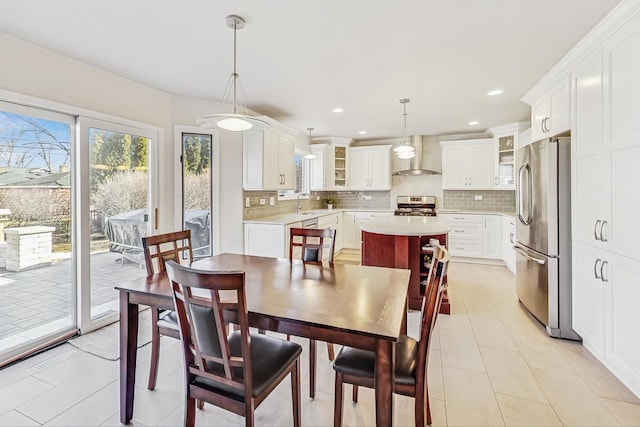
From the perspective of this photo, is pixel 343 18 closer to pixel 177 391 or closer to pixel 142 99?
pixel 142 99

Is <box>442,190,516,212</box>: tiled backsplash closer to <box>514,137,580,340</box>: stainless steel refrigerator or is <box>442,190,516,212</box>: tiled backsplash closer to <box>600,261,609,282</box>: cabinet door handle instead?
<box>514,137,580,340</box>: stainless steel refrigerator

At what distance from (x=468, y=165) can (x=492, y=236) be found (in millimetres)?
1381

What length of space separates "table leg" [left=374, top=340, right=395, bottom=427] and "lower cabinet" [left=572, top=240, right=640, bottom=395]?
5.72ft

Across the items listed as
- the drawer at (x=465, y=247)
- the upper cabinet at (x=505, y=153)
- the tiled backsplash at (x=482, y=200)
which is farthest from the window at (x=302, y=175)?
the upper cabinet at (x=505, y=153)


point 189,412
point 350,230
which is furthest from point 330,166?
point 189,412

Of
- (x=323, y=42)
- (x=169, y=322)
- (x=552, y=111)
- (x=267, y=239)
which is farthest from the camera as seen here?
(x=267, y=239)

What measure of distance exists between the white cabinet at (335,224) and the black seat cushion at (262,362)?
347 cm

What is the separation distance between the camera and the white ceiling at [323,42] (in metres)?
2.00

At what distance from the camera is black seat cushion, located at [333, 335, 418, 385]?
1.42 metres

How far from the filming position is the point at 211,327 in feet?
4.25

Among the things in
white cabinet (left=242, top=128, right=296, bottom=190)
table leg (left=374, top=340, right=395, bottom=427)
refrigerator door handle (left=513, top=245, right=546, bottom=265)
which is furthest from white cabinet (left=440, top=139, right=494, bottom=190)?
table leg (left=374, top=340, right=395, bottom=427)

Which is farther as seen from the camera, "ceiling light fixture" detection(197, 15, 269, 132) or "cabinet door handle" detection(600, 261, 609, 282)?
"cabinet door handle" detection(600, 261, 609, 282)

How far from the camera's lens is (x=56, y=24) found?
213 centimetres

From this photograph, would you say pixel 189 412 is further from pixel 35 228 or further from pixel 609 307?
pixel 609 307
